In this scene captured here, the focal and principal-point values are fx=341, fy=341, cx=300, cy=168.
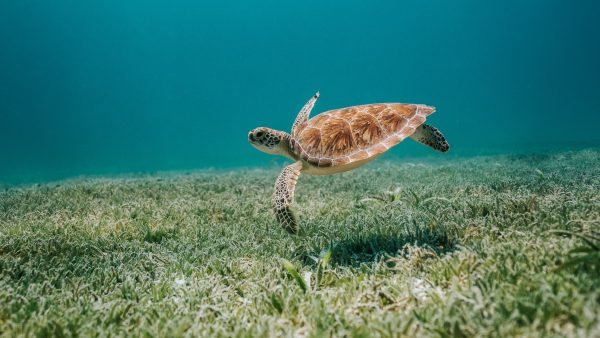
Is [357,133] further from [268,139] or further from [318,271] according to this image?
[318,271]

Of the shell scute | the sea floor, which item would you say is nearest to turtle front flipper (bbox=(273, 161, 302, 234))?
the sea floor

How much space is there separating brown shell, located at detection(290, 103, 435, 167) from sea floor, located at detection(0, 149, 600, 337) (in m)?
1.01

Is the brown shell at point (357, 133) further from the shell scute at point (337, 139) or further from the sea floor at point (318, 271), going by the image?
the sea floor at point (318, 271)

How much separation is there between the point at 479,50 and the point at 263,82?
4275 inches

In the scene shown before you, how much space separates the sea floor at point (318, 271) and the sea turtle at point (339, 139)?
2.48 ft

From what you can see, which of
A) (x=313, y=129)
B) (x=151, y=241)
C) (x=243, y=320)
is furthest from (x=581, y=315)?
(x=151, y=241)

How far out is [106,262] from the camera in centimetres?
382

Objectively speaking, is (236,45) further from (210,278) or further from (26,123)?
(210,278)

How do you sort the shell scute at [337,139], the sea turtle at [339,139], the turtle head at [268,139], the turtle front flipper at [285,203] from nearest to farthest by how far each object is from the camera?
1. the turtle front flipper at [285,203]
2. the sea turtle at [339,139]
3. the shell scute at [337,139]
4. the turtle head at [268,139]

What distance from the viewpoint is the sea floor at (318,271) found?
6.77ft

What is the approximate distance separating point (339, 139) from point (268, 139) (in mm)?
1046

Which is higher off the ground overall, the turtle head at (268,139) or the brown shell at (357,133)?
the turtle head at (268,139)

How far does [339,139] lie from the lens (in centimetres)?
441

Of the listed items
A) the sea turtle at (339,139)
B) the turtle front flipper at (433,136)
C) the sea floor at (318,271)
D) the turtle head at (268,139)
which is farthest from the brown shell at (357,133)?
the sea floor at (318,271)
